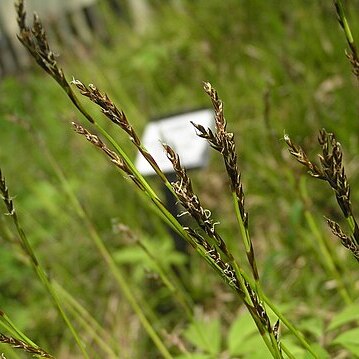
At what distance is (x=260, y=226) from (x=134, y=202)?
2.01 ft

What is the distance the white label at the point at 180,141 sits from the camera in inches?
71.2

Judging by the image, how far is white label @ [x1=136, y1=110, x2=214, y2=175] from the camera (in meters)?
1.81

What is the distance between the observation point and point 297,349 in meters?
0.96

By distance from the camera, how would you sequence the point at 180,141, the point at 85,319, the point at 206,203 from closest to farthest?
the point at 85,319 → the point at 180,141 → the point at 206,203

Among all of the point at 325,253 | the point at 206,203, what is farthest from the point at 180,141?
the point at 325,253

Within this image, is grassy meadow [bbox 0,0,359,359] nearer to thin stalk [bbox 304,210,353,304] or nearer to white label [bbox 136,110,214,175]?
thin stalk [bbox 304,210,353,304]

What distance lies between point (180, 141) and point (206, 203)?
1.74 ft

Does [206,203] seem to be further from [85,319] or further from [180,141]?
[85,319]

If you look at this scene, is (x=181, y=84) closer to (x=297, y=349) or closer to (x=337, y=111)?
(x=337, y=111)

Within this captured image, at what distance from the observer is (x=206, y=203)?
93.2 inches

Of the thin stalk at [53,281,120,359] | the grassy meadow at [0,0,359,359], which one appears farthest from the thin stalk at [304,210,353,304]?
the thin stalk at [53,281,120,359]

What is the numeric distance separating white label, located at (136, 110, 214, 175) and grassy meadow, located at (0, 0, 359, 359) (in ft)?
0.51

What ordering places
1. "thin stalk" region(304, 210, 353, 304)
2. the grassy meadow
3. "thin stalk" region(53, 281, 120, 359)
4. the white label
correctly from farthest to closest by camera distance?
the white label → the grassy meadow → "thin stalk" region(304, 210, 353, 304) → "thin stalk" region(53, 281, 120, 359)

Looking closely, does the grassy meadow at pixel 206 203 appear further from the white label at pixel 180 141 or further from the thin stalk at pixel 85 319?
the white label at pixel 180 141
